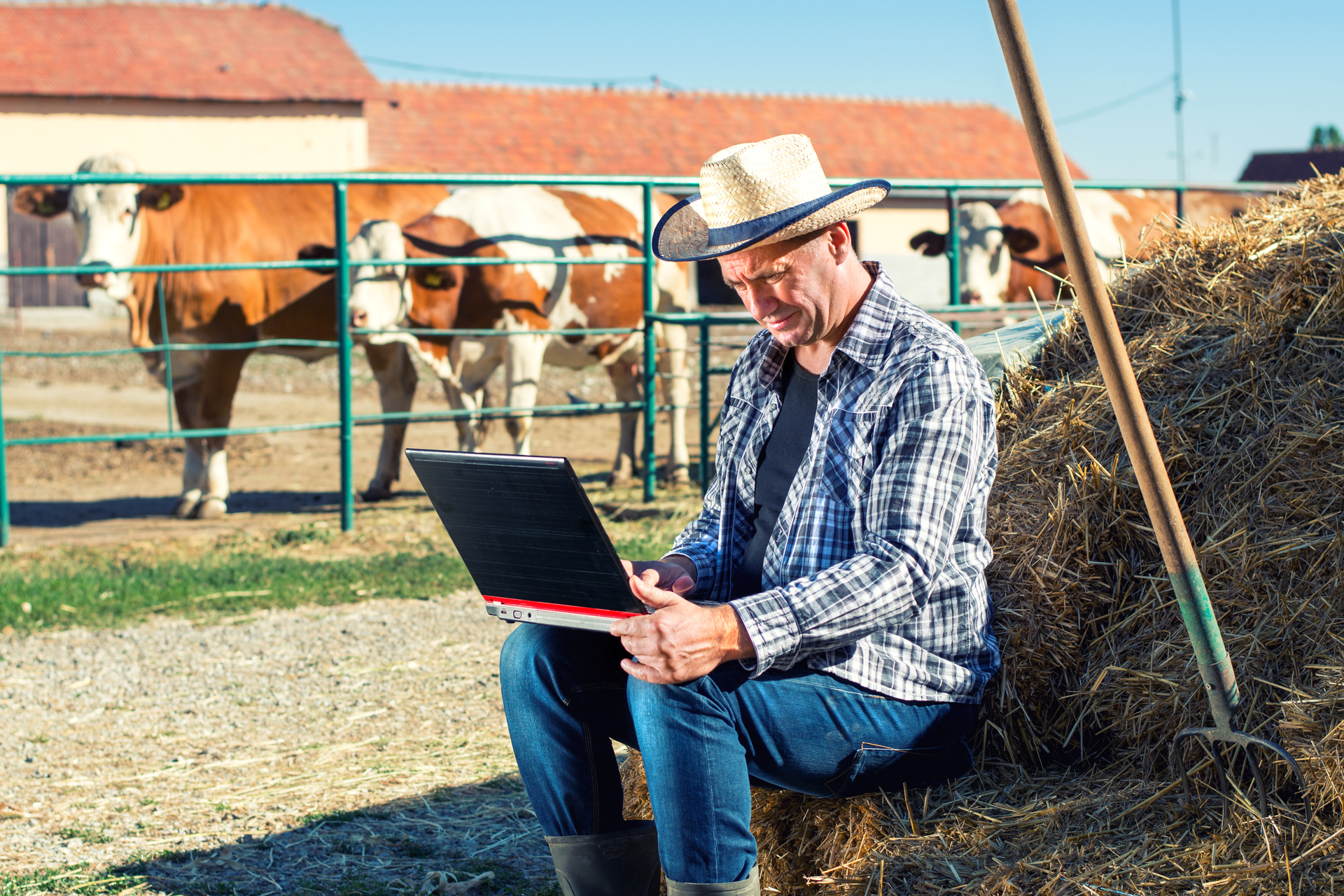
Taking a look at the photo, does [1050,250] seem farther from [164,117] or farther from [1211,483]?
[164,117]

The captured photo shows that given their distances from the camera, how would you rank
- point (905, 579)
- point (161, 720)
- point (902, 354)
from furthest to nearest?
point (161, 720) → point (902, 354) → point (905, 579)

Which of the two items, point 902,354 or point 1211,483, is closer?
point 902,354

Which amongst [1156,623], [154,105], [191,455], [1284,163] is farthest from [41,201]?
[1284,163]

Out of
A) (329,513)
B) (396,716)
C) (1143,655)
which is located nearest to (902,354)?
(1143,655)

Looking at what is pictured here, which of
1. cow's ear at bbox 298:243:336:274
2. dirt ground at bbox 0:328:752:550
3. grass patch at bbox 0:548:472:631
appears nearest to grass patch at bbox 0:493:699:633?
grass patch at bbox 0:548:472:631

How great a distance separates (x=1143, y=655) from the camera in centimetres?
228

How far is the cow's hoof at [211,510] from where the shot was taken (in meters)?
7.14

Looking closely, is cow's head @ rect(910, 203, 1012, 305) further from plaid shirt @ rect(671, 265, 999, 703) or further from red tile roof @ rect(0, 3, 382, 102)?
red tile roof @ rect(0, 3, 382, 102)

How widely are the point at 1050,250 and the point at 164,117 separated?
1742cm

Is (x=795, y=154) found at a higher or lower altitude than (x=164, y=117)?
lower

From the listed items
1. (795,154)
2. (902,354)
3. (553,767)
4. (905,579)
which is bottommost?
(553,767)

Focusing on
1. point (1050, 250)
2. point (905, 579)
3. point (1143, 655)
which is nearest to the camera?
point (905, 579)

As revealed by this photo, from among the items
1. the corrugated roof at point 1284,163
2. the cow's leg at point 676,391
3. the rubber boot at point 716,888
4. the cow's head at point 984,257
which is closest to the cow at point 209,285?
the cow's leg at point 676,391

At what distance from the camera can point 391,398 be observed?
800 cm
